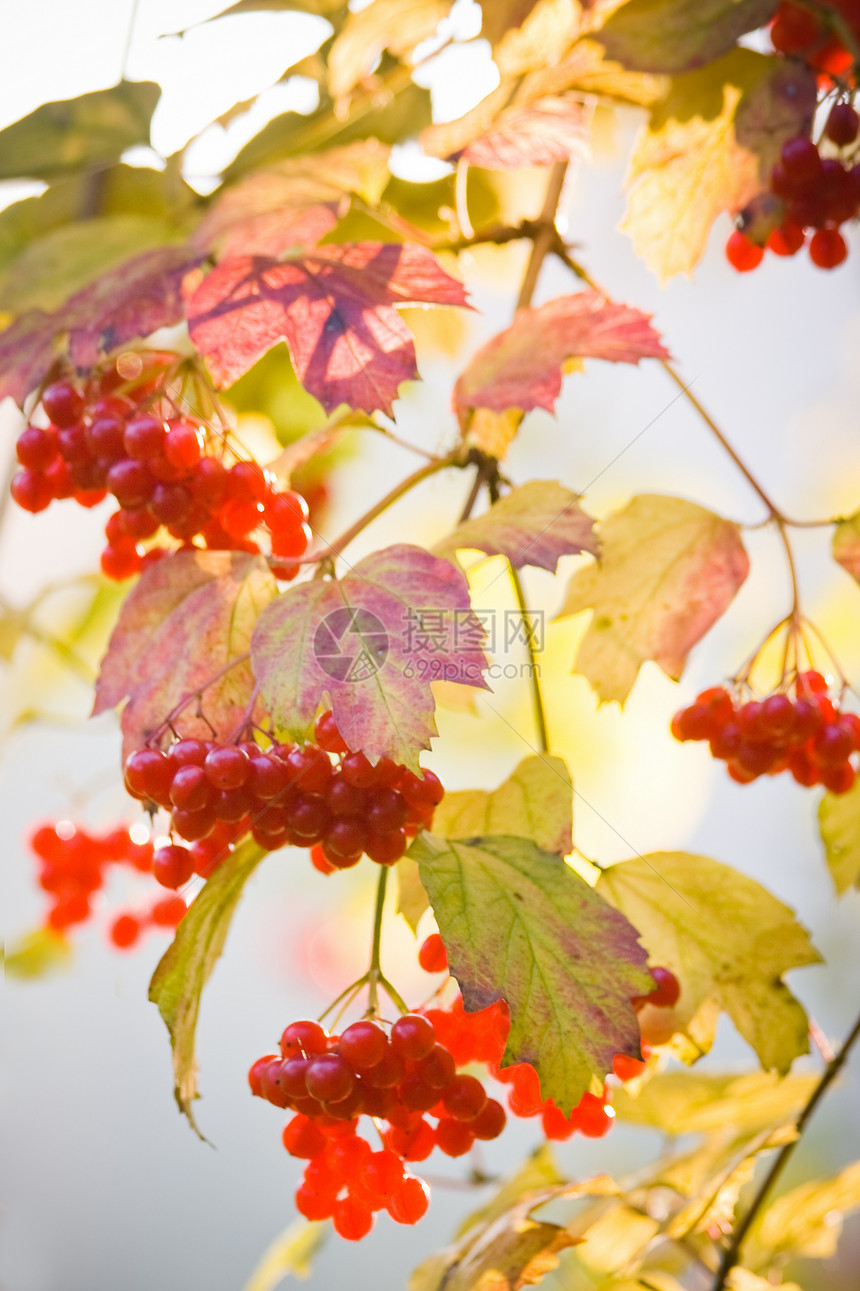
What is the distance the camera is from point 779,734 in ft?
1.51

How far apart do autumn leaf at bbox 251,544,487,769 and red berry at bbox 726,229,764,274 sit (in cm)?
24

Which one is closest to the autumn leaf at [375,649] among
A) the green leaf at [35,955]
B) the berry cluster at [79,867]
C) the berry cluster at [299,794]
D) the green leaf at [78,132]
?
the berry cluster at [299,794]

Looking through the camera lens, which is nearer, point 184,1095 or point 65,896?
point 184,1095

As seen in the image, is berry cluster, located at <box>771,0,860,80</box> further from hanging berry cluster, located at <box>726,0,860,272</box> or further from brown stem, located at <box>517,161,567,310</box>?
brown stem, located at <box>517,161,567,310</box>

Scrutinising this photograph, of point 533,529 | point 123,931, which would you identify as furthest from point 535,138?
point 123,931

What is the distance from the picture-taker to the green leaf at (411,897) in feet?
1.33

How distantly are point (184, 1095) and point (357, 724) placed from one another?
6.0 inches

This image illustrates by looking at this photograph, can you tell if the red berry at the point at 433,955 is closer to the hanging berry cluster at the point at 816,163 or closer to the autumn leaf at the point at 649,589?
the autumn leaf at the point at 649,589

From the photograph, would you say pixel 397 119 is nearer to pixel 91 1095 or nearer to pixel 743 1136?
pixel 743 1136

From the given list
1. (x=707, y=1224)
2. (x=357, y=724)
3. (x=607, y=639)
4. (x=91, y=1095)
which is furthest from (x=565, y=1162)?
(x=357, y=724)

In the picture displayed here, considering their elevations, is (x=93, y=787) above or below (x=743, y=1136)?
above

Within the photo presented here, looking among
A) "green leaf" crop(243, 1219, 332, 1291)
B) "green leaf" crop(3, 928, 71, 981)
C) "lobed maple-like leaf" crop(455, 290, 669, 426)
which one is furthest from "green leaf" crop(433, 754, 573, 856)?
"green leaf" crop(3, 928, 71, 981)

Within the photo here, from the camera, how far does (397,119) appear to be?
1.70ft

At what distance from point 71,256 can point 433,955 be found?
379mm
